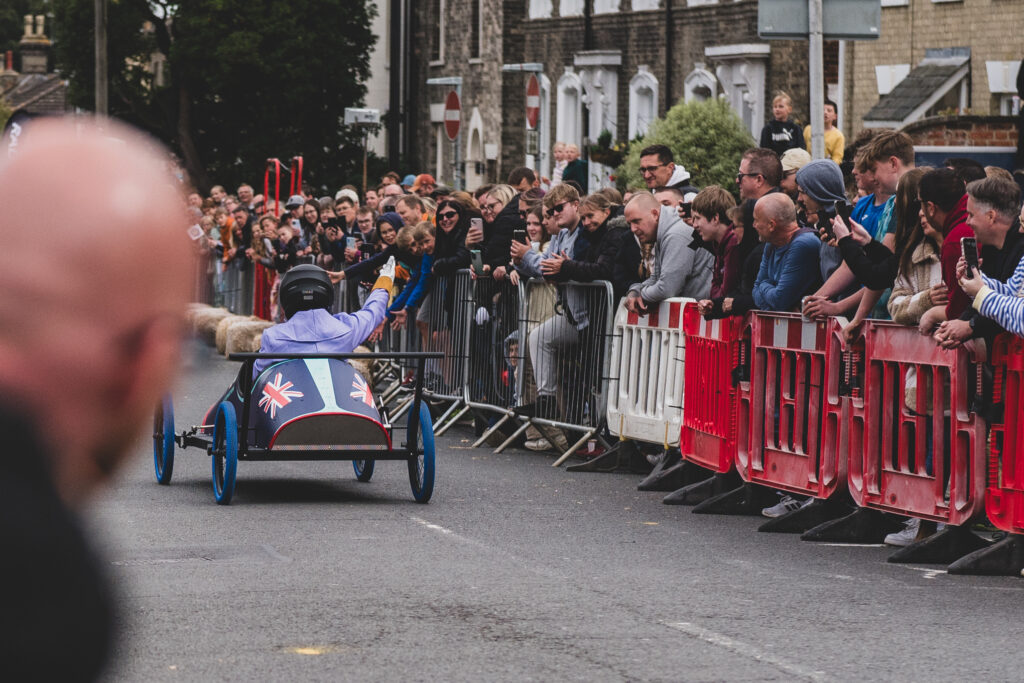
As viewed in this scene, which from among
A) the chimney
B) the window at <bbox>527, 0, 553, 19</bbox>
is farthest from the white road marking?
the chimney

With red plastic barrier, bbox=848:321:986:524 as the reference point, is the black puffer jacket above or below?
above

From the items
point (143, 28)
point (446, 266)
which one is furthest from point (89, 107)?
point (446, 266)

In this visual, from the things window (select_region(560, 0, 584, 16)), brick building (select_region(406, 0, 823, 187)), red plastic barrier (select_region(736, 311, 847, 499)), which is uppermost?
window (select_region(560, 0, 584, 16))

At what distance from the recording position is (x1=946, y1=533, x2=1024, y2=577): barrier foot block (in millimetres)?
8680

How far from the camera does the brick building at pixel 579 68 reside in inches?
1280

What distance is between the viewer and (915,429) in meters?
9.35

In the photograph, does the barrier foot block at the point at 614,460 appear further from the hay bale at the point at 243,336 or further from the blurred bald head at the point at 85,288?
the blurred bald head at the point at 85,288

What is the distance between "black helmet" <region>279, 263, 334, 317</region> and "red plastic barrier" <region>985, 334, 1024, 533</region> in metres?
4.33

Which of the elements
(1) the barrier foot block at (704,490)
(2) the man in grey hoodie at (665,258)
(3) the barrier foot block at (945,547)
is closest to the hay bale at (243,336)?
(2) the man in grey hoodie at (665,258)

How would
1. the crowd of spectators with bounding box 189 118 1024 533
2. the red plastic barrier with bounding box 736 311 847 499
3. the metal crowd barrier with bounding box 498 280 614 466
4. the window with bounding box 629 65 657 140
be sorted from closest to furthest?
the crowd of spectators with bounding box 189 118 1024 533
the red plastic barrier with bounding box 736 311 847 499
the metal crowd barrier with bounding box 498 280 614 466
the window with bounding box 629 65 657 140

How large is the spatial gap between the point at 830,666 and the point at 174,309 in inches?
221

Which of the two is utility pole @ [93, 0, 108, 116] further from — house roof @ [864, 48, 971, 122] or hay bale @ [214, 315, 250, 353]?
house roof @ [864, 48, 971, 122]

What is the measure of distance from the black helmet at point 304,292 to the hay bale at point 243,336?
12009 millimetres

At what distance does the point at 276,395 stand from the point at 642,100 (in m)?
27.1
